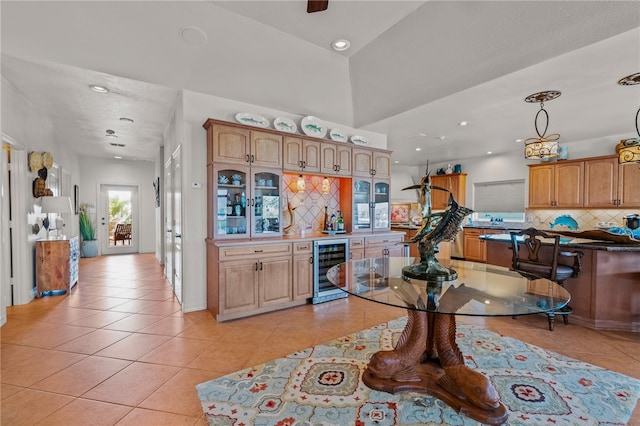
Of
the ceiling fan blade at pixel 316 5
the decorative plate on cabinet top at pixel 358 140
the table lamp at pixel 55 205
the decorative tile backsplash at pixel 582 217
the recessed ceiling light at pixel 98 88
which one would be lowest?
the decorative tile backsplash at pixel 582 217

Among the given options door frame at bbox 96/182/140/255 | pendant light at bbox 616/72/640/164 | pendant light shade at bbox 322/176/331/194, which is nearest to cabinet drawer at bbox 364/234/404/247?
pendant light shade at bbox 322/176/331/194

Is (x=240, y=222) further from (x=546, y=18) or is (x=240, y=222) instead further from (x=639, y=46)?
(x=639, y=46)

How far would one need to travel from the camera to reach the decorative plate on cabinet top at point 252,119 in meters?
3.71

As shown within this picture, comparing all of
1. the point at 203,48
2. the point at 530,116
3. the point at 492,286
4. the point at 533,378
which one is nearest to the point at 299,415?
the point at 492,286

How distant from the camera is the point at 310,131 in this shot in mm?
4273

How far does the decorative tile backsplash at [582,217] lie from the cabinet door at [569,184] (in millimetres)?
330

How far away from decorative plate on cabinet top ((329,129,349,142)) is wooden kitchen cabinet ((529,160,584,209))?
14.4 ft

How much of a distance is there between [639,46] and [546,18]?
82cm

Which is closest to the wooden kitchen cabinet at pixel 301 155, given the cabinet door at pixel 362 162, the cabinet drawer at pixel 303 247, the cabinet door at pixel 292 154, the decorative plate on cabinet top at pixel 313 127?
the cabinet door at pixel 292 154

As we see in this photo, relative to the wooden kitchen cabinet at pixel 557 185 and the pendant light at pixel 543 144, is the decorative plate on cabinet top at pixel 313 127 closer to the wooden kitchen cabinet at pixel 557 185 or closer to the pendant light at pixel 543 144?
the pendant light at pixel 543 144

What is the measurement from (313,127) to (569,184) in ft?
16.7

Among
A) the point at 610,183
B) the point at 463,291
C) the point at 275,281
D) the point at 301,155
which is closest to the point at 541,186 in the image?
the point at 610,183

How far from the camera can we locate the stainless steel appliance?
3.91 metres

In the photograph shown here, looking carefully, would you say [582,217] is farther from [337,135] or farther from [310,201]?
[310,201]
